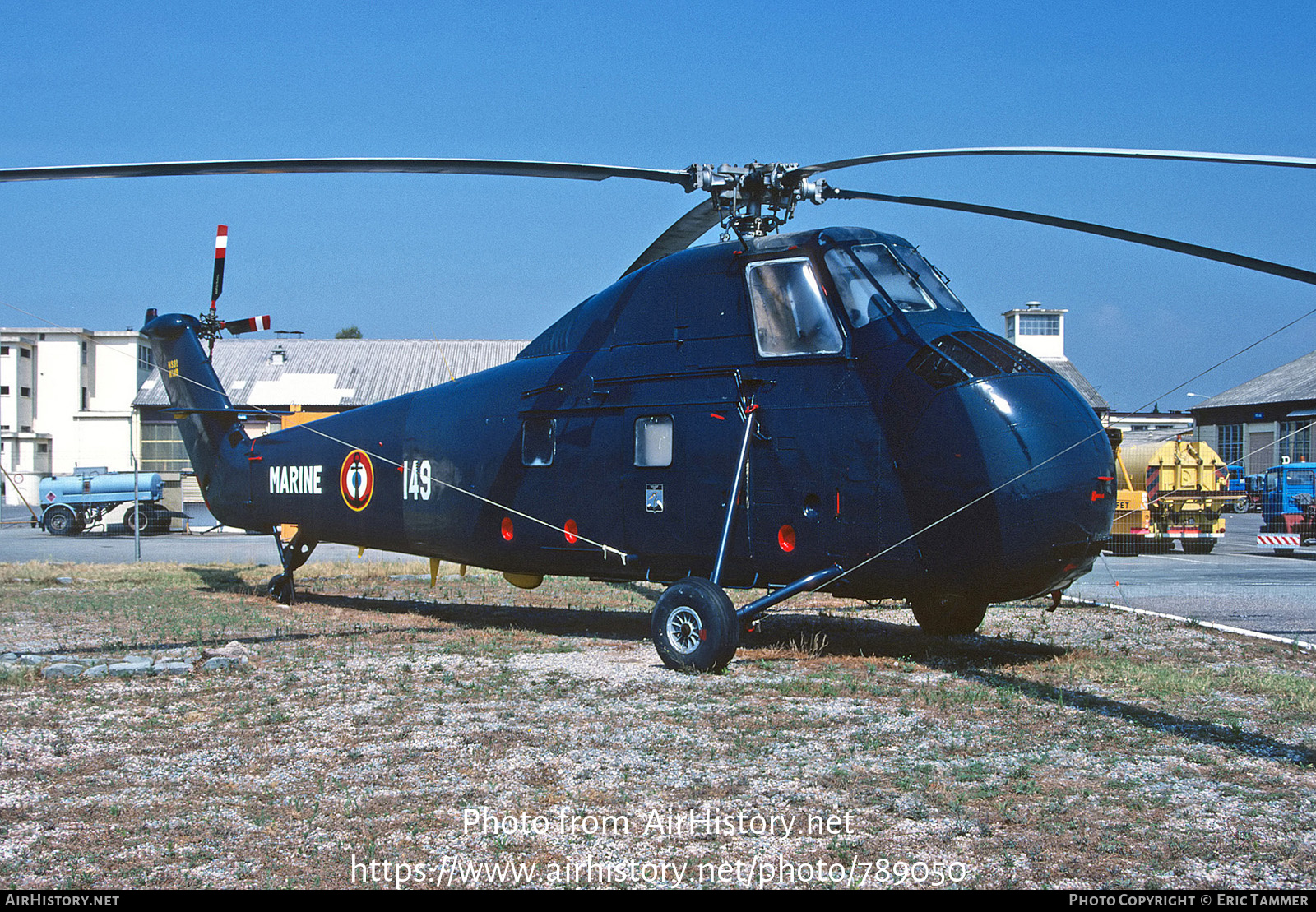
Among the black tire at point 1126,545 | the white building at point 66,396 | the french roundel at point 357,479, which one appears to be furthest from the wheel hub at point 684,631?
the white building at point 66,396

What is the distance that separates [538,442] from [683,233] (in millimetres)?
2733

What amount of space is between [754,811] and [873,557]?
407 cm

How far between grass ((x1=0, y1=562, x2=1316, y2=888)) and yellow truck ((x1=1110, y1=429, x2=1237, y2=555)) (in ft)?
53.5

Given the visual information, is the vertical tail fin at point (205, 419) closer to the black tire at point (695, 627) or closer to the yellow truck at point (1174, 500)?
the black tire at point (695, 627)

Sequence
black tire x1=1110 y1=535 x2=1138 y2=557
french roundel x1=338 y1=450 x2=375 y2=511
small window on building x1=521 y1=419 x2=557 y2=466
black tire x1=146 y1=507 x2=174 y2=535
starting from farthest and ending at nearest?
black tire x1=146 y1=507 x2=174 y2=535 → black tire x1=1110 y1=535 x2=1138 y2=557 → french roundel x1=338 y1=450 x2=375 y2=511 → small window on building x1=521 y1=419 x2=557 y2=466

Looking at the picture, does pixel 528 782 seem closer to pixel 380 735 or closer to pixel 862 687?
pixel 380 735

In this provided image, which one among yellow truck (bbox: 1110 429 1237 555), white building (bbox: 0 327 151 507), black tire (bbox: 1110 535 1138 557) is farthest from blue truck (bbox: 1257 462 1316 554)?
white building (bbox: 0 327 151 507)

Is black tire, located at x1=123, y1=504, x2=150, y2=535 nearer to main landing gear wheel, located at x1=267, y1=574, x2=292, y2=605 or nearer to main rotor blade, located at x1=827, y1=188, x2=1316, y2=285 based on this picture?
main landing gear wheel, located at x1=267, y1=574, x2=292, y2=605

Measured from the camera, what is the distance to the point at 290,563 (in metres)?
15.3

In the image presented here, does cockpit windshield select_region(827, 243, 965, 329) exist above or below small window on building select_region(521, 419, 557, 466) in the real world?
above

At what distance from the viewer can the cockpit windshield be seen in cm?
945

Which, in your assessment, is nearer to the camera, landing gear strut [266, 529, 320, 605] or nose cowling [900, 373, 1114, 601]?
nose cowling [900, 373, 1114, 601]

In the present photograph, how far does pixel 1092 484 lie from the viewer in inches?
348

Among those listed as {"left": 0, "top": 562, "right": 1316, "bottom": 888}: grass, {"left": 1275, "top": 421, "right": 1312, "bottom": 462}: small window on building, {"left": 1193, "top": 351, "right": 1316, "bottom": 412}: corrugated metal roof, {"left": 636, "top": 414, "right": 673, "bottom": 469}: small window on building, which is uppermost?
{"left": 1193, "top": 351, "right": 1316, "bottom": 412}: corrugated metal roof
